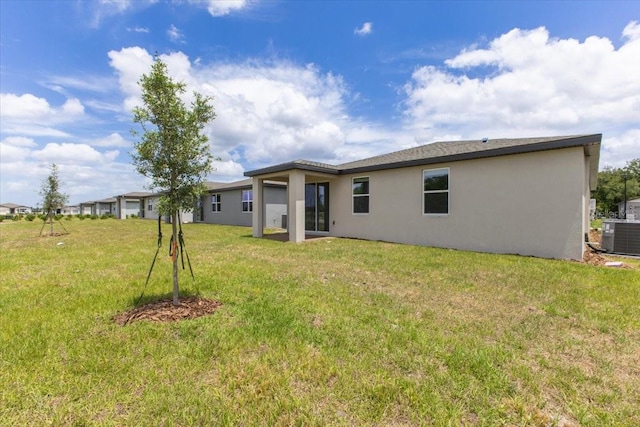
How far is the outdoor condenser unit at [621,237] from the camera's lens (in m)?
9.47

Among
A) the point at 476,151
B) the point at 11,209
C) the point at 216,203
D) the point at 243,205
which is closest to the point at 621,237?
the point at 476,151

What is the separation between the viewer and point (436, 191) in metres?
10.6

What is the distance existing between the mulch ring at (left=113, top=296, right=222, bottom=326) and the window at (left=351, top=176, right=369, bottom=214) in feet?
29.9

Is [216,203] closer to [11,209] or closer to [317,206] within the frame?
[317,206]

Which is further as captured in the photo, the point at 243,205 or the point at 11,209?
the point at 11,209

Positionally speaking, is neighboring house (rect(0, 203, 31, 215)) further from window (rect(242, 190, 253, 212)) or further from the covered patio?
the covered patio

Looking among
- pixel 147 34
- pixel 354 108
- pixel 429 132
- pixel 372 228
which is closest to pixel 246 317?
pixel 372 228

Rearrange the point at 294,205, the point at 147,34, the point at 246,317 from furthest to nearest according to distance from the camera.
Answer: the point at 294,205 < the point at 147,34 < the point at 246,317

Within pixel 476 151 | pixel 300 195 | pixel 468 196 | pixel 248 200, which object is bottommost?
pixel 468 196

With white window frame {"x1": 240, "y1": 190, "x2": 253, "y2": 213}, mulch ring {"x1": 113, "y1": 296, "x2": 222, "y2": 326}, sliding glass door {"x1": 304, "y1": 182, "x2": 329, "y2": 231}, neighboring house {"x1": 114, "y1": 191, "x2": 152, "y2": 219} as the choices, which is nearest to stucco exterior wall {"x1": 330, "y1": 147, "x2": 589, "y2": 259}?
sliding glass door {"x1": 304, "y1": 182, "x2": 329, "y2": 231}

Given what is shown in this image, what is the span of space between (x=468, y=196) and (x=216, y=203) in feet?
68.7

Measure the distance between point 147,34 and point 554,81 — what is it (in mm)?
13687

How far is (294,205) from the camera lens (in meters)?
11.7

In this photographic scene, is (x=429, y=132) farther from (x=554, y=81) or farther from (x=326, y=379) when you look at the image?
(x=326, y=379)
